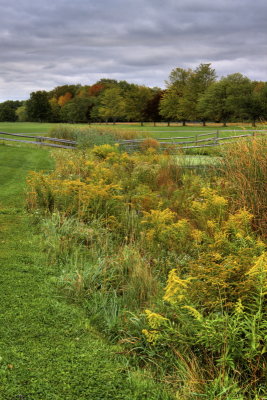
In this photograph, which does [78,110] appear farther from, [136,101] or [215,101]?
[215,101]

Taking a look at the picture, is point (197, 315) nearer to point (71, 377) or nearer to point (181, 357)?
point (181, 357)

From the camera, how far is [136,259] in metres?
5.55

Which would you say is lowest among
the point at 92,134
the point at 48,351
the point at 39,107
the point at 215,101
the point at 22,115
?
the point at 48,351

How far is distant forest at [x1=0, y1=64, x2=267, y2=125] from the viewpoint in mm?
59134

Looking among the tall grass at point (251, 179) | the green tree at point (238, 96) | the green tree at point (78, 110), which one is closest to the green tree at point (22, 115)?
the green tree at point (78, 110)

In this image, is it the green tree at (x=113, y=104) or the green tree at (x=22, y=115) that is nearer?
the green tree at (x=113, y=104)

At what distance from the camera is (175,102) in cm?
7275

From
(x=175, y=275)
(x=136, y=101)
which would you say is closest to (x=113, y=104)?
(x=136, y=101)

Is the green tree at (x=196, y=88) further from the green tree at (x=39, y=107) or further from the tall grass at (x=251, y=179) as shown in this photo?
the tall grass at (x=251, y=179)

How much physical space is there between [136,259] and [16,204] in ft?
15.9

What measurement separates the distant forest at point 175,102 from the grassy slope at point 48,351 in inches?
1938

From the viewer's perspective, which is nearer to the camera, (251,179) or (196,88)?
Answer: (251,179)

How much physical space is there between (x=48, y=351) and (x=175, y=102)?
236 ft

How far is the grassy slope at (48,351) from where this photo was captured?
338cm
